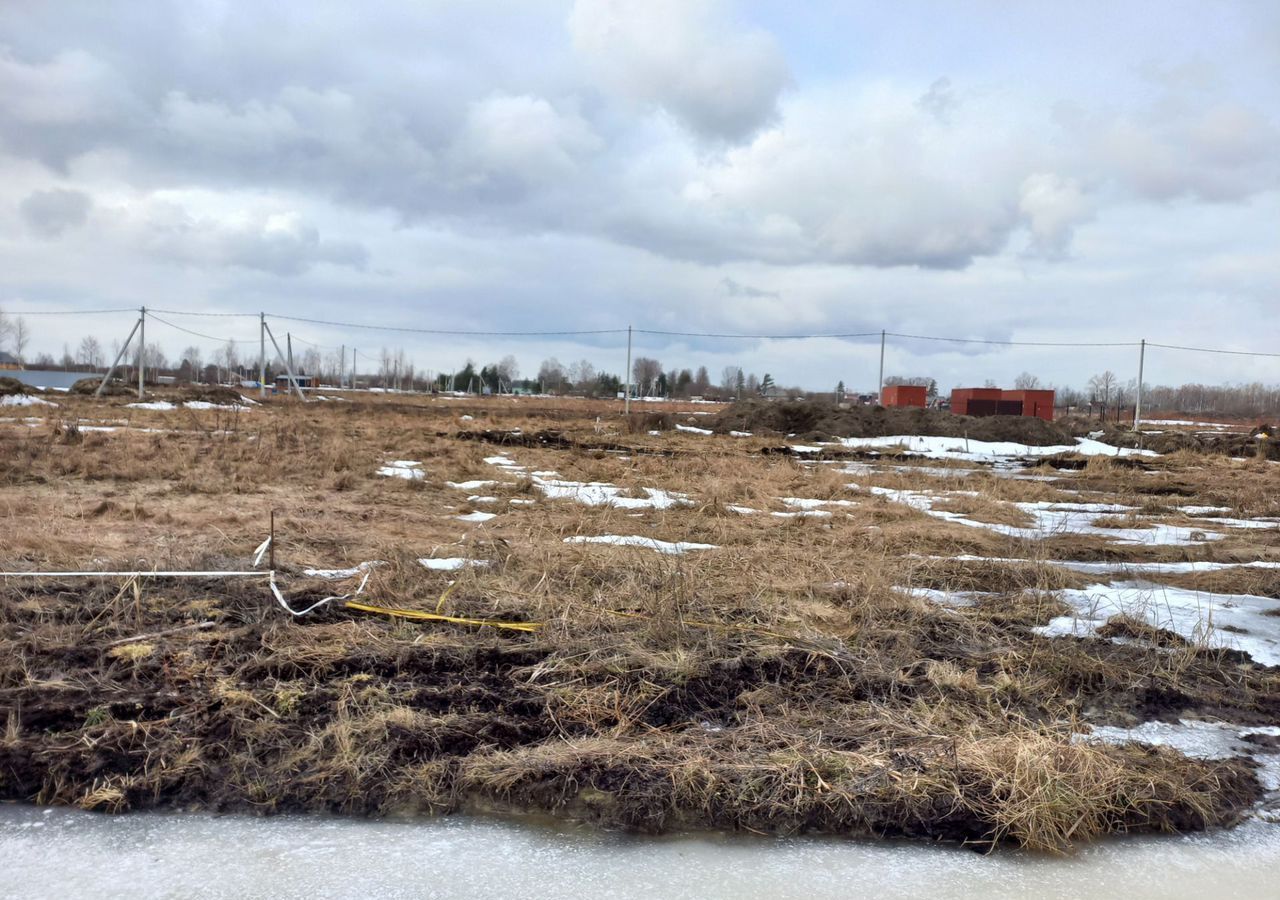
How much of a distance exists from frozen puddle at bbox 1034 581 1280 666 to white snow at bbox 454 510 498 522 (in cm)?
609

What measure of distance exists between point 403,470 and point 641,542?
6683mm

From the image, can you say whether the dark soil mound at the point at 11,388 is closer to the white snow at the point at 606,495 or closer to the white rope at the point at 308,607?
the white snow at the point at 606,495

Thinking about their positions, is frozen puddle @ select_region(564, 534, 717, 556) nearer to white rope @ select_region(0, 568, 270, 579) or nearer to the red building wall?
white rope @ select_region(0, 568, 270, 579)

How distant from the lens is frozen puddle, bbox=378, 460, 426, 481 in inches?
493

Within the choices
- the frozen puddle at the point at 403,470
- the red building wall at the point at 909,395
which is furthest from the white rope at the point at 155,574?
the red building wall at the point at 909,395

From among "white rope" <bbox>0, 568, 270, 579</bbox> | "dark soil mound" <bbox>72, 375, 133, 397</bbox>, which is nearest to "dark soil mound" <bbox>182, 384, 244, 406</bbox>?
"dark soil mound" <bbox>72, 375, 133, 397</bbox>

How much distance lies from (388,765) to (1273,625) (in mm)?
6374

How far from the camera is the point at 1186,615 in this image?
602 centimetres

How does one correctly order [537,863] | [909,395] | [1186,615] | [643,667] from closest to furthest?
[537,863] → [643,667] → [1186,615] → [909,395]

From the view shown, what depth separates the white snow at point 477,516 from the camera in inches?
371

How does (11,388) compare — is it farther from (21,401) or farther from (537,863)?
(537,863)

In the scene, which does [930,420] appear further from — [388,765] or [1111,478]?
[388,765]

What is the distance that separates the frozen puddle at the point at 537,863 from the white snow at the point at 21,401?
27.0 meters

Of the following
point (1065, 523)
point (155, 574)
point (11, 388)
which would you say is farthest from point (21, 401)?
point (1065, 523)
